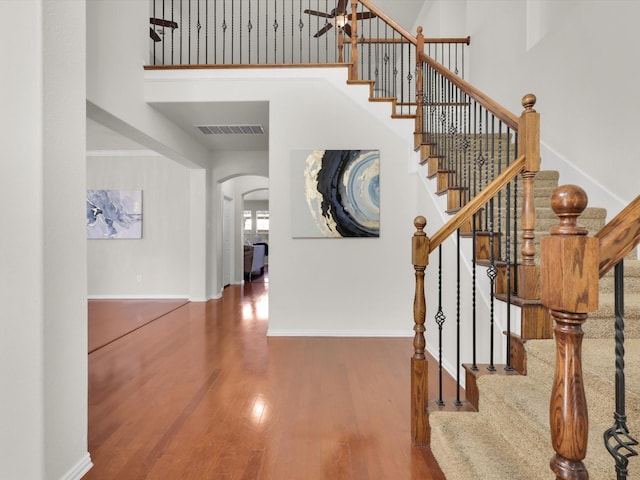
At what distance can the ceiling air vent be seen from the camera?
5.19m

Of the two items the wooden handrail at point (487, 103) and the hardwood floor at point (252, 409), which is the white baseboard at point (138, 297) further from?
the wooden handrail at point (487, 103)

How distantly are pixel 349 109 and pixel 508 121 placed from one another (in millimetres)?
2216

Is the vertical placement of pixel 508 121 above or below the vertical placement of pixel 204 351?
above

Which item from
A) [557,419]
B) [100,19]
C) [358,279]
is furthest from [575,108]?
[100,19]

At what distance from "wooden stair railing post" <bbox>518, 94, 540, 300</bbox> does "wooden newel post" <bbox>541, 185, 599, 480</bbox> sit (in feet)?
4.31

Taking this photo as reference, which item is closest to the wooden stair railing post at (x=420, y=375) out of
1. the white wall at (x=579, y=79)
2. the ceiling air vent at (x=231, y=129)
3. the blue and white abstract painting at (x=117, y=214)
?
the white wall at (x=579, y=79)

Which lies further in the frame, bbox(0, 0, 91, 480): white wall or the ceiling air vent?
the ceiling air vent

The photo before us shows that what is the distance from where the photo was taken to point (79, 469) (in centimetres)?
173

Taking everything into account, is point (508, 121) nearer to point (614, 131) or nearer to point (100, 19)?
point (614, 131)

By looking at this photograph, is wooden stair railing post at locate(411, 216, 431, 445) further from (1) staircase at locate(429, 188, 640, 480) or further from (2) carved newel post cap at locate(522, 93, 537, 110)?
(2) carved newel post cap at locate(522, 93, 537, 110)

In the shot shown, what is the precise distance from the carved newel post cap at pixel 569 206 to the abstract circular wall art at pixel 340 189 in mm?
3337

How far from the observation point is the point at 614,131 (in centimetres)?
282

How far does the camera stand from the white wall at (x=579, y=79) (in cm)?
272

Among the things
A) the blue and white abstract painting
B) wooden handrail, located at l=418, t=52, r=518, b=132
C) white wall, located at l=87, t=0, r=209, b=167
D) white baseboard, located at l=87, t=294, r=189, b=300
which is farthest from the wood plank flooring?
wooden handrail, located at l=418, t=52, r=518, b=132
